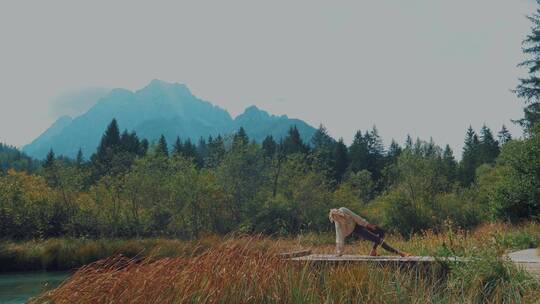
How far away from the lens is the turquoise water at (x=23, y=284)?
45.1ft

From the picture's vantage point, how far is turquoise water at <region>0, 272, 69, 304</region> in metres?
13.7

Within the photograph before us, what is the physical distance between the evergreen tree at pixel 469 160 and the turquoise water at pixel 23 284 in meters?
47.3

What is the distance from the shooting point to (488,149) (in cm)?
6562

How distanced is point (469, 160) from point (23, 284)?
60073 mm

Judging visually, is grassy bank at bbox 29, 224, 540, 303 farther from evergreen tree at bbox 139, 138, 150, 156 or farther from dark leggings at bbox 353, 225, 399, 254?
evergreen tree at bbox 139, 138, 150, 156

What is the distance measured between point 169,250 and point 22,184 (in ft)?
48.7

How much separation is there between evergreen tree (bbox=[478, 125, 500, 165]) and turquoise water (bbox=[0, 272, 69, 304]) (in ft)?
169

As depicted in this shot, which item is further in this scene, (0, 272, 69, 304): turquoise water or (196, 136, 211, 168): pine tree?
(196, 136, 211, 168): pine tree

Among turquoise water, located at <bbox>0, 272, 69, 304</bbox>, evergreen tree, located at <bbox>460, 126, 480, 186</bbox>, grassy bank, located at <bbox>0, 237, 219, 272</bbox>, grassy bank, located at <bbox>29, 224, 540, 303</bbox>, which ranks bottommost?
turquoise water, located at <bbox>0, 272, 69, 304</bbox>

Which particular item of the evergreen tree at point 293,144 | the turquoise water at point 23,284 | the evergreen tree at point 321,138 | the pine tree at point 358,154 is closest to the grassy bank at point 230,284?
the turquoise water at point 23,284

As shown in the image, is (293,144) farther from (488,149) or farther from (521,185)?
(521,185)

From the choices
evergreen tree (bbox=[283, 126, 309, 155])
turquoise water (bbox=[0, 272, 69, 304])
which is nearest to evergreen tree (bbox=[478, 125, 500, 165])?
evergreen tree (bbox=[283, 126, 309, 155])

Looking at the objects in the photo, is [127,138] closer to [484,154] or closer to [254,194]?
[254,194]

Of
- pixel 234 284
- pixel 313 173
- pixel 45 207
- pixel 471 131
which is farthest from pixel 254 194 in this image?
pixel 471 131
